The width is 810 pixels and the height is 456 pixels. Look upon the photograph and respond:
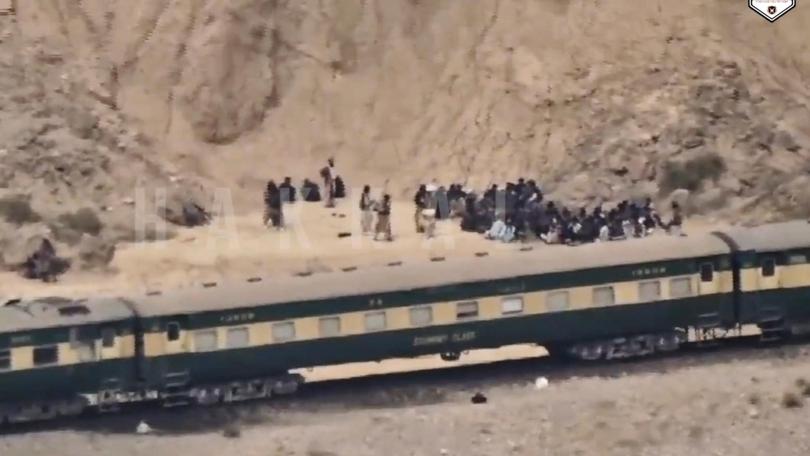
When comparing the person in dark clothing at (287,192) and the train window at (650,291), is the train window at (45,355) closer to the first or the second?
the train window at (650,291)

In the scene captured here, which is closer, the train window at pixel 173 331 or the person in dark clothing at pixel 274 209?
the train window at pixel 173 331

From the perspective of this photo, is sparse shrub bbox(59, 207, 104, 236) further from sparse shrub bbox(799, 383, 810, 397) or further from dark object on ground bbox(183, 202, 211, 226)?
sparse shrub bbox(799, 383, 810, 397)

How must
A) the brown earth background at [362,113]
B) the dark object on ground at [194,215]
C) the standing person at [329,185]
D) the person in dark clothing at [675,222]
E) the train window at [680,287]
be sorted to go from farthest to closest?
the standing person at [329,185] → the dark object on ground at [194,215] → the person in dark clothing at [675,222] → the brown earth background at [362,113] → the train window at [680,287]

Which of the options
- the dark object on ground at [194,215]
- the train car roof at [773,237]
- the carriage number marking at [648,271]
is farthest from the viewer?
the dark object on ground at [194,215]

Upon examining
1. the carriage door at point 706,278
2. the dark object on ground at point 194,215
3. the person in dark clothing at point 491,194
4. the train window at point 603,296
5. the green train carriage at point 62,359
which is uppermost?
the person in dark clothing at point 491,194

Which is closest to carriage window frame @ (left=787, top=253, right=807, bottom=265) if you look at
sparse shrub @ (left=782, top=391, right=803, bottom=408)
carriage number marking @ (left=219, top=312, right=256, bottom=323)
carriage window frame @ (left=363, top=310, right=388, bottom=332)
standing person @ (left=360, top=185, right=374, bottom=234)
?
sparse shrub @ (left=782, top=391, right=803, bottom=408)

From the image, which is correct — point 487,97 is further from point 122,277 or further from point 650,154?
point 122,277

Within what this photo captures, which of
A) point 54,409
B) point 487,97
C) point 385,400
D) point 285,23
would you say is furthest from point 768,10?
point 54,409

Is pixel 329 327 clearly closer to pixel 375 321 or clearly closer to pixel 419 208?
pixel 375 321

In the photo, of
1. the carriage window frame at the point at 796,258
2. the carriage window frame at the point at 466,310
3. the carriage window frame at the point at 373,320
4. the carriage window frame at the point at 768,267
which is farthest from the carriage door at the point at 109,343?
the carriage window frame at the point at 796,258
